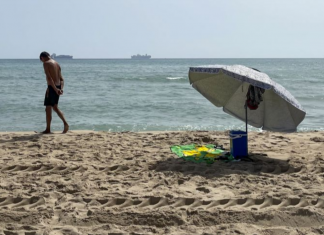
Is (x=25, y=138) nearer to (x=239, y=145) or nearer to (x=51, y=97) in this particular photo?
(x=51, y=97)

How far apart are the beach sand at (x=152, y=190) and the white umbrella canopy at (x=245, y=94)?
0.52 m

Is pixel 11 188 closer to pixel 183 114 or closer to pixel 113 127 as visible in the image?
pixel 113 127

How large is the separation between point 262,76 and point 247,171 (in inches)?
49.6

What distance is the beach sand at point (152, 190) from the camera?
3742mm

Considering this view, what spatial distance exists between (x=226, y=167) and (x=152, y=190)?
1.34m

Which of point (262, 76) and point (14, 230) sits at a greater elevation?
point (262, 76)

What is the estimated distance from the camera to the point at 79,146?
22.0 feet

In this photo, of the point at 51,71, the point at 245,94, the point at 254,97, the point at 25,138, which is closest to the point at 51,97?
the point at 51,71

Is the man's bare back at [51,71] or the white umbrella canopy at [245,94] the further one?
the man's bare back at [51,71]

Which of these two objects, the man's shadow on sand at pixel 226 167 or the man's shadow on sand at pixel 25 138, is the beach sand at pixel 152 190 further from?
the man's shadow on sand at pixel 25 138

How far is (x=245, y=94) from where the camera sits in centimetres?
627

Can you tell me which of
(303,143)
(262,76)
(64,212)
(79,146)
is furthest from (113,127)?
(64,212)

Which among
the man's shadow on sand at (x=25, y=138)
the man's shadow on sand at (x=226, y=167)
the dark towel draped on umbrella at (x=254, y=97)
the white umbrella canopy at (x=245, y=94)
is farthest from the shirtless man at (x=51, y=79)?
the dark towel draped on umbrella at (x=254, y=97)

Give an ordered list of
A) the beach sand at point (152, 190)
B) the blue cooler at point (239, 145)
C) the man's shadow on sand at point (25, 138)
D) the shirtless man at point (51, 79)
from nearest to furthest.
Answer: the beach sand at point (152, 190)
the blue cooler at point (239, 145)
the man's shadow on sand at point (25, 138)
the shirtless man at point (51, 79)
